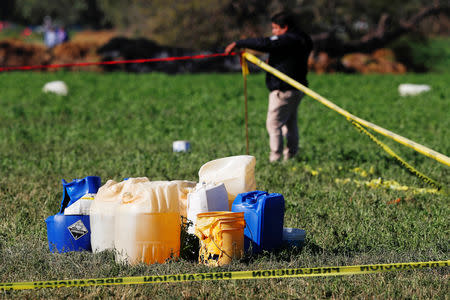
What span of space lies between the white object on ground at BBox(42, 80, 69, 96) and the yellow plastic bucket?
12724mm

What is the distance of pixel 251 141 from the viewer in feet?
36.7

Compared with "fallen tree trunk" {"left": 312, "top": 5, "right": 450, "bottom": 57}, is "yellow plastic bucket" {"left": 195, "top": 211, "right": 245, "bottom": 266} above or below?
below

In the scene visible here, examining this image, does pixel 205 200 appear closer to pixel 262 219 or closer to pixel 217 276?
pixel 262 219

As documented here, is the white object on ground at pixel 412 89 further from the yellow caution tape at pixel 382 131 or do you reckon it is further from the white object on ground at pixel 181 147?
the yellow caution tape at pixel 382 131

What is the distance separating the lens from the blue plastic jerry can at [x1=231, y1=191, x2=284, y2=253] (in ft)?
15.1

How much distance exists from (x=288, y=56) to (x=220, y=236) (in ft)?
14.9

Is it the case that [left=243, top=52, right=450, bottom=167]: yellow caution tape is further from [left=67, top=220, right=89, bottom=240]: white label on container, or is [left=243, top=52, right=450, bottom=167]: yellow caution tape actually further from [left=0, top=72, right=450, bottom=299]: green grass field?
[left=67, top=220, right=89, bottom=240]: white label on container

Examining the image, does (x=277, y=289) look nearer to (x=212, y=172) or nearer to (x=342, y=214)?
(x=212, y=172)

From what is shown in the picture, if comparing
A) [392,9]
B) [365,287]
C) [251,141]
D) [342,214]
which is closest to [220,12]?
[392,9]

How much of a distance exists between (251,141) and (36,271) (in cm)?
704

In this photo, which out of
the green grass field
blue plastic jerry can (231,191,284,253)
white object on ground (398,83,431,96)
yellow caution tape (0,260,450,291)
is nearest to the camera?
yellow caution tape (0,260,450,291)

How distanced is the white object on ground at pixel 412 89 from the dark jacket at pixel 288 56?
915 cm

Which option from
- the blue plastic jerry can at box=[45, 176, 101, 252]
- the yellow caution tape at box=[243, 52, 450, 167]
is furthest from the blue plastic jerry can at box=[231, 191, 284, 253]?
the blue plastic jerry can at box=[45, 176, 101, 252]

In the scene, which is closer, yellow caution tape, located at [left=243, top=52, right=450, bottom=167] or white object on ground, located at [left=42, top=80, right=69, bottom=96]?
yellow caution tape, located at [left=243, top=52, right=450, bottom=167]
